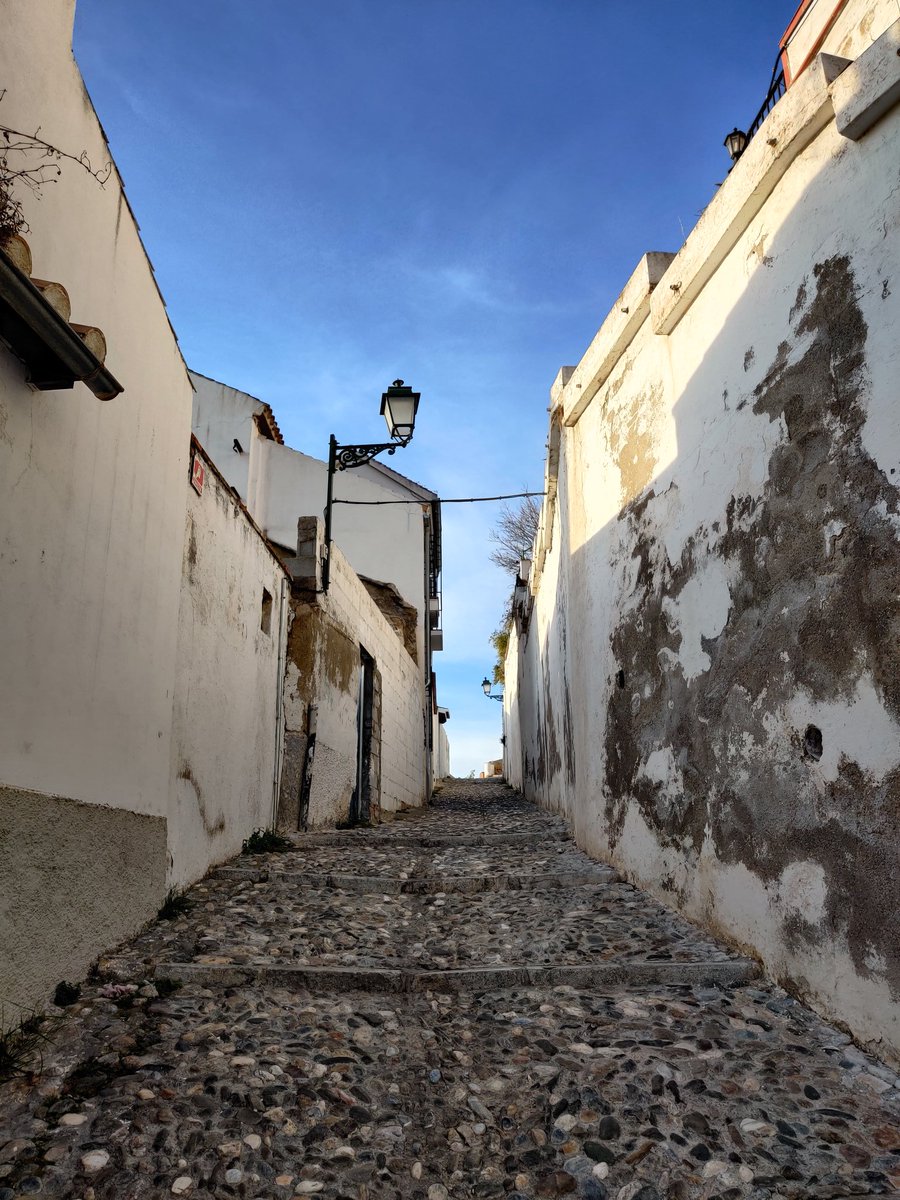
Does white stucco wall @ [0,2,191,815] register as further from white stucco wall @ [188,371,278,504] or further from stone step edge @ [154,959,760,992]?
white stucco wall @ [188,371,278,504]

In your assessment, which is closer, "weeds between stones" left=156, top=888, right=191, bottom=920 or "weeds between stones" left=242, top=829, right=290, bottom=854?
"weeds between stones" left=156, top=888, right=191, bottom=920

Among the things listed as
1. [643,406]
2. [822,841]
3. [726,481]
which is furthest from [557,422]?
[822,841]

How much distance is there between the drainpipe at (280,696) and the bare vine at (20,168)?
4.37 meters

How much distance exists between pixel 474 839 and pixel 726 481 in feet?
13.4

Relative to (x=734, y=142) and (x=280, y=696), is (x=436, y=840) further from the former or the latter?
(x=734, y=142)

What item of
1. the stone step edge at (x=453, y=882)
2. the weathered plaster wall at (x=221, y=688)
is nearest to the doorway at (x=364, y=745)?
the weathered plaster wall at (x=221, y=688)

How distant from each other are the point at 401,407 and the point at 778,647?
19.8ft

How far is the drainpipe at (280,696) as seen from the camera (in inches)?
257

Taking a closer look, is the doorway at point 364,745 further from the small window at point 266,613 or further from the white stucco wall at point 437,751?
the white stucco wall at point 437,751

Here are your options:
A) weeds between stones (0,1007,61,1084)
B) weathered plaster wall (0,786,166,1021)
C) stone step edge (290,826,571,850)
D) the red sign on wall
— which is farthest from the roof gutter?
stone step edge (290,826,571,850)

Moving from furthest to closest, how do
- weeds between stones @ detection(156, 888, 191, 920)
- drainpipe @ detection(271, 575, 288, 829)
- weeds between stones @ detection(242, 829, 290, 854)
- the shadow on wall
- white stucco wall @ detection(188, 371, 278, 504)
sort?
white stucco wall @ detection(188, 371, 278, 504), drainpipe @ detection(271, 575, 288, 829), weeds between stones @ detection(242, 829, 290, 854), weeds between stones @ detection(156, 888, 191, 920), the shadow on wall

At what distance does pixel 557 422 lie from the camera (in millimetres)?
6387

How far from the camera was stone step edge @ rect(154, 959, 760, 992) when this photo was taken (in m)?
3.00

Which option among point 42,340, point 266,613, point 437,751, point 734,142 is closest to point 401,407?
point 266,613
